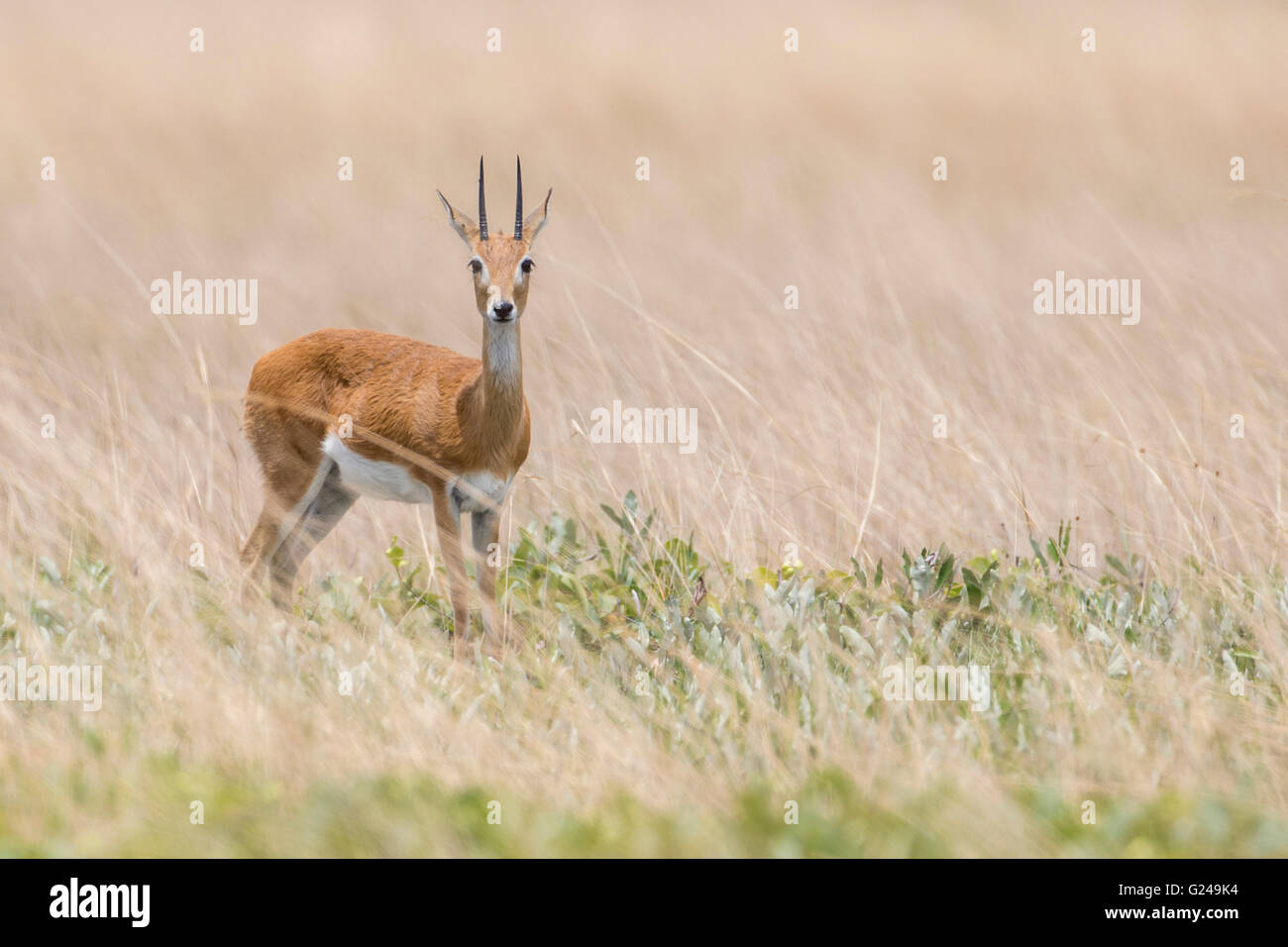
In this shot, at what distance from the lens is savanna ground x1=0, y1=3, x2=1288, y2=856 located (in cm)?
522

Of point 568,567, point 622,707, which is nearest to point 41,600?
point 568,567

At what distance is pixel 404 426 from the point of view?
25.2ft

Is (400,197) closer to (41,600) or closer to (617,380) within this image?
(617,380)

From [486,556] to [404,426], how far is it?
647 millimetres

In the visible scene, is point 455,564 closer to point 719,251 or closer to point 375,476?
point 375,476

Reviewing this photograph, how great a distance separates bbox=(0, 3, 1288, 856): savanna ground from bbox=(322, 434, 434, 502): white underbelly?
0.36 meters

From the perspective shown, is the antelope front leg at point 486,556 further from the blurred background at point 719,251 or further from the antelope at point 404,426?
the blurred background at point 719,251

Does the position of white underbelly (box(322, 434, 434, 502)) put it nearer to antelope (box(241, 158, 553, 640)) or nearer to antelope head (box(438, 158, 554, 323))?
antelope (box(241, 158, 553, 640))

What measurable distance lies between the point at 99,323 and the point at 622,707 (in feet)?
24.8

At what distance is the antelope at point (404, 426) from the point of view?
24.1 ft

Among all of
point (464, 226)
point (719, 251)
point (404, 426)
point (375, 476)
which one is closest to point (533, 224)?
point (464, 226)

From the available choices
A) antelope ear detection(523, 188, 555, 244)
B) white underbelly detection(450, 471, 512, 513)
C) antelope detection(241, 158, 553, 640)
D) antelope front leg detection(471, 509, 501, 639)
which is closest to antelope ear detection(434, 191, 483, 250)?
antelope detection(241, 158, 553, 640)

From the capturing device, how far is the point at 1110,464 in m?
9.35

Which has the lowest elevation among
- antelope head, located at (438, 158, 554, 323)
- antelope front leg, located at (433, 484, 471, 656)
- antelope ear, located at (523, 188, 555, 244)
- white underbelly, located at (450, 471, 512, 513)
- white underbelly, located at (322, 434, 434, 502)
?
antelope front leg, located at (433, 484, 471, 656)
